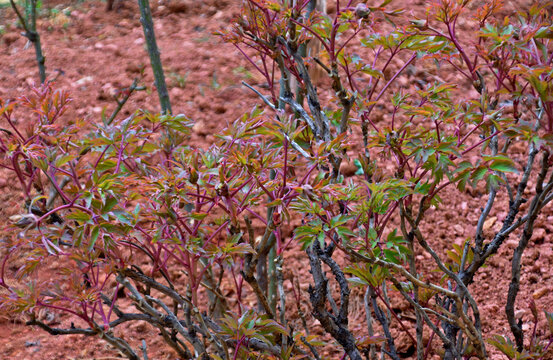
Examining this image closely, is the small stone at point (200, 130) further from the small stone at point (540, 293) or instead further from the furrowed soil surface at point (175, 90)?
the small stone at point (540, 293)

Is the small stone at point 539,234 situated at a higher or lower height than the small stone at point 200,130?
lower

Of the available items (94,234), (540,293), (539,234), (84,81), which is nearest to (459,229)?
(539,234)

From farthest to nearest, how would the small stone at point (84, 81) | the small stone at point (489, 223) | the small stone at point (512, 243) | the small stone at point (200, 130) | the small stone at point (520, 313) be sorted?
the small stone at point (84, 81) < the small stone at point (200, 130) < the small stone at point (489, 223) < the small stone at point (512, 243) < the small stone at point (520, 313)

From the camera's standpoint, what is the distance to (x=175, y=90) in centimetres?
354

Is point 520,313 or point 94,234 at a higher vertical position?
point 94,234

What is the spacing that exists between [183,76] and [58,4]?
1.65 metres

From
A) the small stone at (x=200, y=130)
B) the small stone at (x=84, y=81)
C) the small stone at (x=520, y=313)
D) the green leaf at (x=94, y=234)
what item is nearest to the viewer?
the green leaf at (x=94, y=234)

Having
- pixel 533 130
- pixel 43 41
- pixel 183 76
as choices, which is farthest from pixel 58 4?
pixel 533 130

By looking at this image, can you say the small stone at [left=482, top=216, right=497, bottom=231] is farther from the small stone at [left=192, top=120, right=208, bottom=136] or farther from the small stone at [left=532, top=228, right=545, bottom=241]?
the small stone at [left=192, top=120, right=208, bottom=136]

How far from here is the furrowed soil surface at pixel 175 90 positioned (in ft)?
7.33

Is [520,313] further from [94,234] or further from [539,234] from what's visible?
[94,234]

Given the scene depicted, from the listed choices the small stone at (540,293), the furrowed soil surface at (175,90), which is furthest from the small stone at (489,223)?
the small stone at (540,293)

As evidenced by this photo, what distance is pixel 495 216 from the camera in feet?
8.48

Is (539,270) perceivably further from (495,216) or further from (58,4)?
(58,4)
